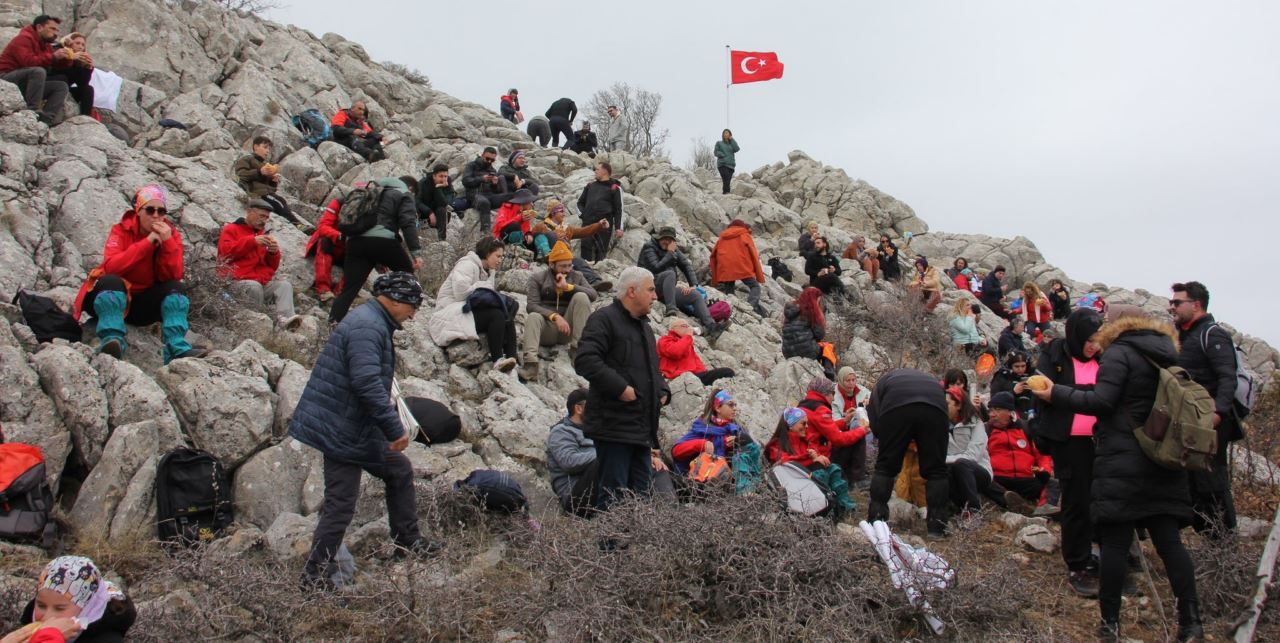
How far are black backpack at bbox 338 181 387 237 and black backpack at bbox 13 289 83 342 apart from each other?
310 cm

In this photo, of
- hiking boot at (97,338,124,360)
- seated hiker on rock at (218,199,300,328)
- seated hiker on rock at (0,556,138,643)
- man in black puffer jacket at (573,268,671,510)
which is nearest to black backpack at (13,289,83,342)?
hiking boot at (97,338,124,360)

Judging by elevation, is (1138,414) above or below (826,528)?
above

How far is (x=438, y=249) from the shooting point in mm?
13352

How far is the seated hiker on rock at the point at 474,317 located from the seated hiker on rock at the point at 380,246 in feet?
2.09

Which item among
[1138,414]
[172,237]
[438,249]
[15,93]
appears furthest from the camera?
[438,249]

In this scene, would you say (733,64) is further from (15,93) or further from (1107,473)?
(1107,473)

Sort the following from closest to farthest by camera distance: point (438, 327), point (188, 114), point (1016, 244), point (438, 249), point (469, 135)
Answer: point (438, 327), point (438, 249), point (188, 114), point (469, 135), point (1016, 244)

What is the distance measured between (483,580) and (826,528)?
228 cm

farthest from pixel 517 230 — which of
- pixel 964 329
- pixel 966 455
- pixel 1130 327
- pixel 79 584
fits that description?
pixel 1130 327

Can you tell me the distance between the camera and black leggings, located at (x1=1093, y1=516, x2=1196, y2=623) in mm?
4934

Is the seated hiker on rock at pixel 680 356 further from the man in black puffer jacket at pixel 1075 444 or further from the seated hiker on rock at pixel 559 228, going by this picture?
the man in black puffer jacket at pixel 1075 444

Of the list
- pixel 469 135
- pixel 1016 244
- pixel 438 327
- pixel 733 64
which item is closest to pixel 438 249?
pixel 438 327

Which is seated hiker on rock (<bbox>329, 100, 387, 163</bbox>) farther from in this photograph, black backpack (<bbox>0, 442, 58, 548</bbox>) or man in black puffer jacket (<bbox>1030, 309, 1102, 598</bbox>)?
man in black puffer jacket (<bbox>1030, 309, 1102, 598</bbox>)

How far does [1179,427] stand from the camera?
4715 mm
